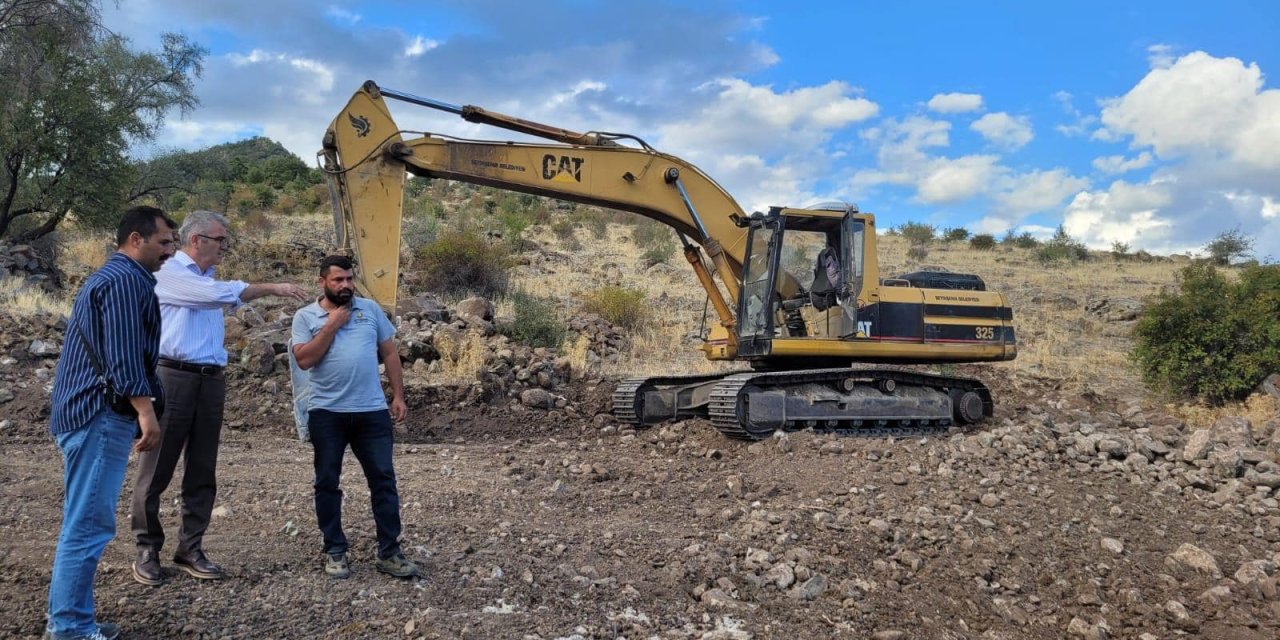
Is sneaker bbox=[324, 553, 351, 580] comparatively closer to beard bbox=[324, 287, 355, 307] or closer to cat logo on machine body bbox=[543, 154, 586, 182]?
beard bbox=[324, 287, 355, 307]

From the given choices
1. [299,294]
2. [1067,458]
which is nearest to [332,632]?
[299,294]

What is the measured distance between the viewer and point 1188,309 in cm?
1255

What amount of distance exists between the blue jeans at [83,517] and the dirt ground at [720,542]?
0.34 metres

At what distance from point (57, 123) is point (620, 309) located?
32.5 ft

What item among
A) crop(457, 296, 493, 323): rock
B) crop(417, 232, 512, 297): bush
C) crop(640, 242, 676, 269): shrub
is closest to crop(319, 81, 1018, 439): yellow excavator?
crop(457, 296, 493, 323): rock

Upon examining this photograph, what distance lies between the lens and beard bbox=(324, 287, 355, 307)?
4.51 metres

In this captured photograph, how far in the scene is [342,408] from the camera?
14.6 feet

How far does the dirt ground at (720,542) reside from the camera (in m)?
4.30

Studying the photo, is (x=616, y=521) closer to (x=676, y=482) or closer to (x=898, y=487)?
(x=676, y=482)

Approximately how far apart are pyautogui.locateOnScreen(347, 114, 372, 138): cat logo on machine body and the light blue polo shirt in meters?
3.89

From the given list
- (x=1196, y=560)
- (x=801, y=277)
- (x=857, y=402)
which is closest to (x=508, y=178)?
(x=801, y=277)

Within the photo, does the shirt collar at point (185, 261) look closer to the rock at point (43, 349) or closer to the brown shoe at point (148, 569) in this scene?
the brown shoe at point (148, 569)

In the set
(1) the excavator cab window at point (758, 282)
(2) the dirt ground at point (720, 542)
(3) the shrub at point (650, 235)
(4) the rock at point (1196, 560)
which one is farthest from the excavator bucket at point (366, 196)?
(3) the shrub at point (650, 235)

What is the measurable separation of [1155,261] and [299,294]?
→ 35.3 meters
